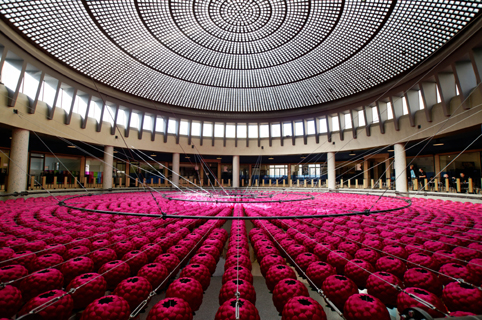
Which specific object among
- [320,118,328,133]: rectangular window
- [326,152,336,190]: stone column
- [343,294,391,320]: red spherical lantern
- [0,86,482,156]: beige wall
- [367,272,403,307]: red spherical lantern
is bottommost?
[367,272,403,307]: red spherical lantern

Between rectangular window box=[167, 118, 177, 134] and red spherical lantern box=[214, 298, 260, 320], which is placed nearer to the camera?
red spherical lantern box=[214, 298, 260, 320]

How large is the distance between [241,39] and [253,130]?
12.1 m

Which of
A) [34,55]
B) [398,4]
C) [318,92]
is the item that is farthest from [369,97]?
[34,55]

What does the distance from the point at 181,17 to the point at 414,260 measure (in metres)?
14.1

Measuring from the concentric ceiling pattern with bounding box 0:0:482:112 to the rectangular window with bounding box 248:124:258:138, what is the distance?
250 inches

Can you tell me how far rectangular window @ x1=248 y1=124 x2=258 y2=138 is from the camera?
25.4m

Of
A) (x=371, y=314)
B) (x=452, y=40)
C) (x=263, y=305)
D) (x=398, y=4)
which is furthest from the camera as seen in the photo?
(x=452, y=40)

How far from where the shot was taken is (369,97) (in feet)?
59.9

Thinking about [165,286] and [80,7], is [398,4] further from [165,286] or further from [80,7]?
[80,7]

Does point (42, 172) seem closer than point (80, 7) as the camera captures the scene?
No

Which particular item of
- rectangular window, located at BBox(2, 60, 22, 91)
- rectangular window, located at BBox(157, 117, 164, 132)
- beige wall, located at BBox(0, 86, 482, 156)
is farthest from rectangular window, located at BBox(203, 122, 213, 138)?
rectangular window, located at BBox(2, 60, 22, 91)

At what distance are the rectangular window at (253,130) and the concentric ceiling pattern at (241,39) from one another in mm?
6340

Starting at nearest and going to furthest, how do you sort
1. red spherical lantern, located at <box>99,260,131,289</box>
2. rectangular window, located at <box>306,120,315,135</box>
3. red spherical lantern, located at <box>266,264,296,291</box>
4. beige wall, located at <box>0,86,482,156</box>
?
red spherical lantern, located at <box>266,264,296,291</box>
red spherical lantern, located at <box>99,260,131,289</box>
beige wall, located at <box>0,86,482,156</box>
rectangular window, located at <box>306,120,315,135</box>

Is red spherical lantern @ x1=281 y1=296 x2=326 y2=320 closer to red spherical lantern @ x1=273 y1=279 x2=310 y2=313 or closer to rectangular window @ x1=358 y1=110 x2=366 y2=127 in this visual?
red spherical lantern @ x1=273 y1=279 x2=310 y2=313
